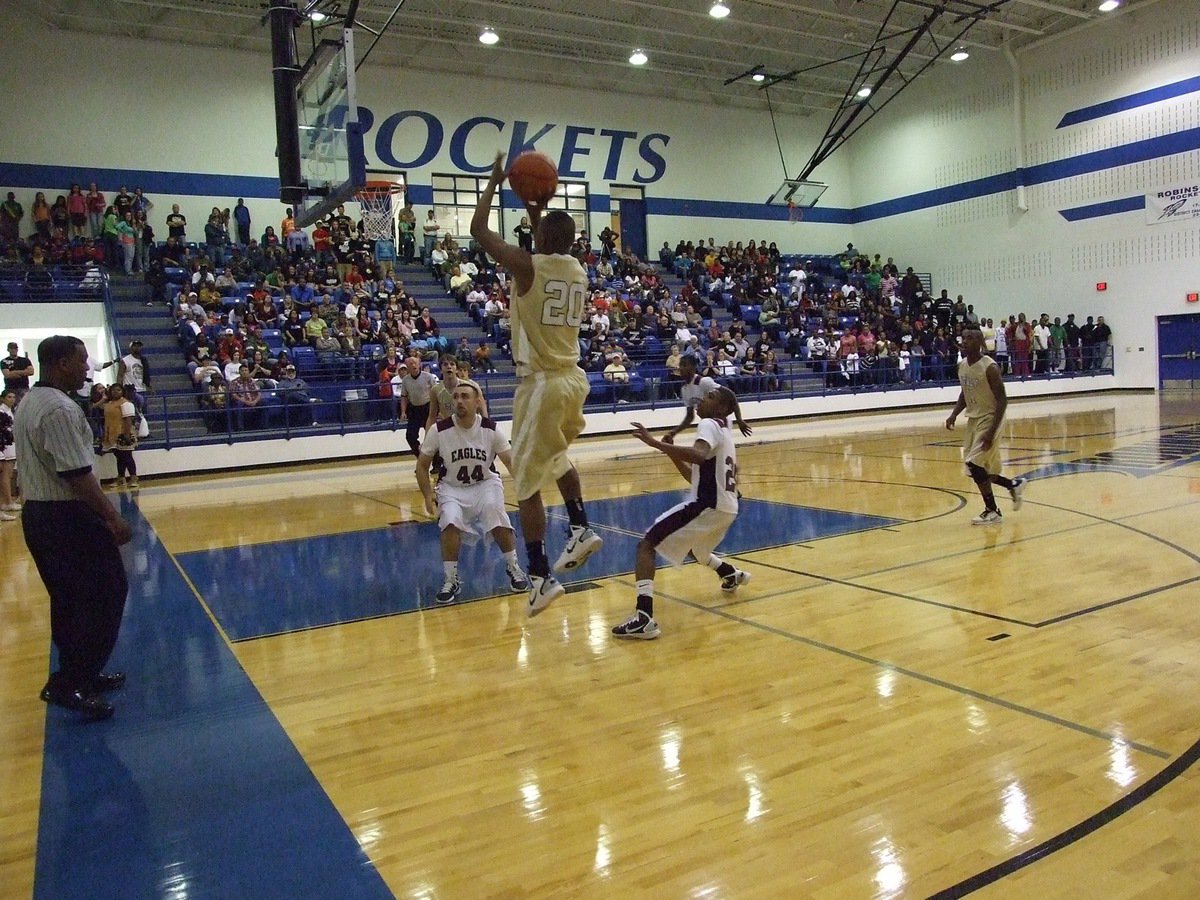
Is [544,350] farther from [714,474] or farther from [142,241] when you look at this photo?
[142,241]

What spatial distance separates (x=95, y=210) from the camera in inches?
773

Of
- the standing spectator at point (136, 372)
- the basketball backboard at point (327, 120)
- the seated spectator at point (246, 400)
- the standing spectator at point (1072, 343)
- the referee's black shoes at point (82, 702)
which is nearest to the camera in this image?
the referee's black shoes at point (82, 702)

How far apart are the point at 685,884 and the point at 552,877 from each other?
1.22 feet

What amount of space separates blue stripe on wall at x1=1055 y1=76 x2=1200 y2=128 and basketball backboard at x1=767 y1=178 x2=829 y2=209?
6.82m

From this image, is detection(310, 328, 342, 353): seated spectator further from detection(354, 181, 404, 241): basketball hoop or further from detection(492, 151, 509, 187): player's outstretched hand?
detection(492, 151, 509, 187): player's outstretched hand

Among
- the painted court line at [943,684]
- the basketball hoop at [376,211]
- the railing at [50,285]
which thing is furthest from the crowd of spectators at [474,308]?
the painted court line at [943,684]

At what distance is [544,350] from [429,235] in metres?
20.6

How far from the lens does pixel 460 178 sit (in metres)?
25.1

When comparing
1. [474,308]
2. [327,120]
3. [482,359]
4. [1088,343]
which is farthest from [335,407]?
[1088,343]

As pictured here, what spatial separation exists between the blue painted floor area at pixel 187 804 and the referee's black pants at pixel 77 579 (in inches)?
10.1

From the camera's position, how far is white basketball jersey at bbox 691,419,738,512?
5242mm

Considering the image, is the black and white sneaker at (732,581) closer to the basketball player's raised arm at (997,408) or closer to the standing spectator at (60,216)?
the basketball player's raised arm at (997,408)

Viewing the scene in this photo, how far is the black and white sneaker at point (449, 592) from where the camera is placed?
5855mm

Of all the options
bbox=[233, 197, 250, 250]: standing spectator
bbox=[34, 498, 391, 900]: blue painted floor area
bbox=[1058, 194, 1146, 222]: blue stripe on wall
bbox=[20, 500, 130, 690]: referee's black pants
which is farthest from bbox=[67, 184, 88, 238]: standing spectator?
bbox=[1058, 194, 1146, 222]: blue stripe on wall
